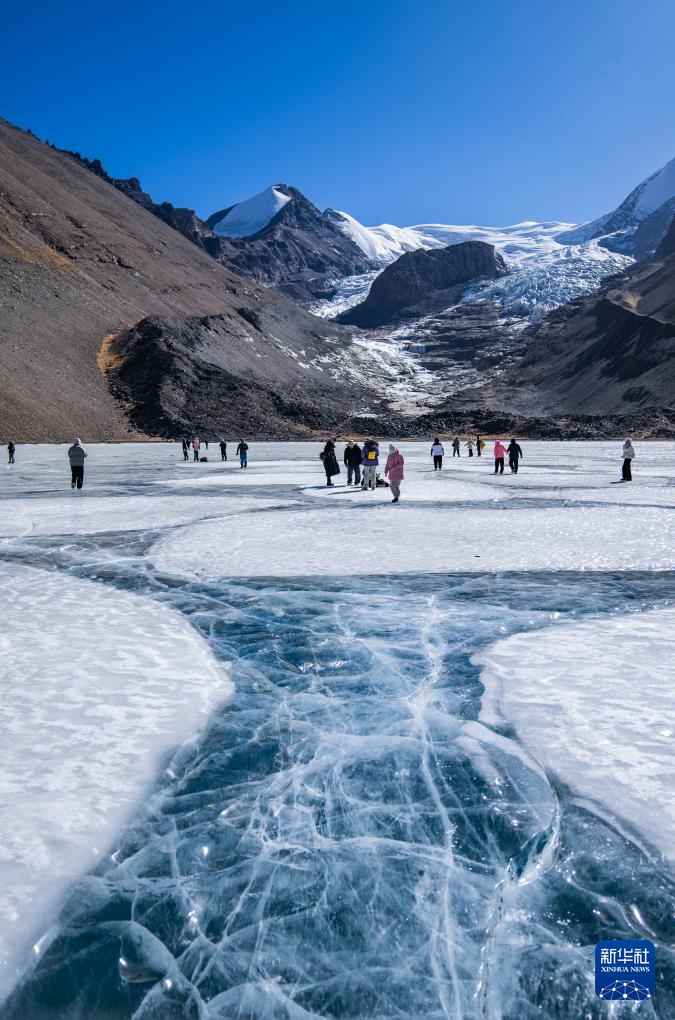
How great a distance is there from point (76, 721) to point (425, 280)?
163 m

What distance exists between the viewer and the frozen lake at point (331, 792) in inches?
112

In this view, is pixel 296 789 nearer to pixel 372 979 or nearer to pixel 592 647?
pixel 372 979

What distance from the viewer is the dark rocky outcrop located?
152 m

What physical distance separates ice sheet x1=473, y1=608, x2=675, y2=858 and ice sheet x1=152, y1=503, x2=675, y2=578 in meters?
3.21

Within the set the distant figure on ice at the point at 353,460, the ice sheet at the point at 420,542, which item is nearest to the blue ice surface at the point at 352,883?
the ice sheet at the point at 420,542

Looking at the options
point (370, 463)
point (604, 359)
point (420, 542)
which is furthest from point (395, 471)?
point (604, 359)

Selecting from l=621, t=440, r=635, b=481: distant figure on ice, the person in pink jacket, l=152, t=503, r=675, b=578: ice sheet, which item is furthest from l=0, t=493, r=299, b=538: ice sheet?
l=621, t=440, r=635, b=481: distant figure on ice

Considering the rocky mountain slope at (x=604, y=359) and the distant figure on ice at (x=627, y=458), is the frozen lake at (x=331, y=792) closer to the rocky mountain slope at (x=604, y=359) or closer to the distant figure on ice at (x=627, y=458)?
the distant figure on ice at (x=627, y=458)

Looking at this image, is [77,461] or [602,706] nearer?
[602,706]

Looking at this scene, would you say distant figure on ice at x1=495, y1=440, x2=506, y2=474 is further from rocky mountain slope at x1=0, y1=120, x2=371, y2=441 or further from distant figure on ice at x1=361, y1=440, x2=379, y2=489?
rocky mountain slope at x1=0, y1=120, x2=371, y2=441

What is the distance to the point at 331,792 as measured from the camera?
4.06 meters

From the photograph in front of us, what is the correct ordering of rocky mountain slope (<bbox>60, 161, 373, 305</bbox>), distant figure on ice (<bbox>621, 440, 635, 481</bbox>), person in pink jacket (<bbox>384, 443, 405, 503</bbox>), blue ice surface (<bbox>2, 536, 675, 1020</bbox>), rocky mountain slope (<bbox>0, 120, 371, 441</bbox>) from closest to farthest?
1. blue ice surface (<bbox>2, 536, 675, 1020</bbox>)
2. person in pink jacket (<bbox>384, 443, 405, 503</bbox>)
3. distant figure on ice (<bbox>621, 440, 635, 481</bbox>)
4. rocky mountain slope (<bbox>0, 120, 371, 441</bbox>)
5. rocky mountain slope (<bbox>60, 161, 373, 305</bbox>)

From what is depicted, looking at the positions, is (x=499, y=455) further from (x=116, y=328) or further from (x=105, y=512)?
(x=116, y=328)

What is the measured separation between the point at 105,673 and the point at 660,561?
7.90m
